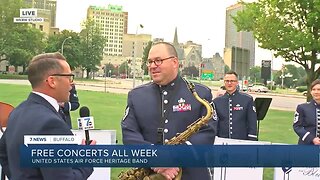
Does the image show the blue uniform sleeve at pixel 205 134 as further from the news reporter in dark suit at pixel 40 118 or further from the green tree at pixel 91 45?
the green tree at pixel 91 45

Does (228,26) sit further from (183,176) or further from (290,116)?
(183,176)

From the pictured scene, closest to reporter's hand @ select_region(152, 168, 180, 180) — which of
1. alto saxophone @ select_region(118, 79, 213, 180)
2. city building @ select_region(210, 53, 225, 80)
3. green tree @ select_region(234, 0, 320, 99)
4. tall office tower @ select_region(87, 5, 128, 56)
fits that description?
alto saxophone @ select_region(118, 79, 213, 180)

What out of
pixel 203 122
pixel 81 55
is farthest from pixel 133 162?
pixel 81 55

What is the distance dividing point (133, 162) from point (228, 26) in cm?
1986

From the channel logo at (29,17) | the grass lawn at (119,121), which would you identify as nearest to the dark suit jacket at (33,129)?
the channel logo at (29,17)

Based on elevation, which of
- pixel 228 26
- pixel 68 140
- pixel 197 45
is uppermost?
pixel 228 26

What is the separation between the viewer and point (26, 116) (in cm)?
238

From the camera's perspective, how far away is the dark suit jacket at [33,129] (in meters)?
2.34

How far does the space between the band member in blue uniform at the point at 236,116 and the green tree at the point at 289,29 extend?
14248 mm

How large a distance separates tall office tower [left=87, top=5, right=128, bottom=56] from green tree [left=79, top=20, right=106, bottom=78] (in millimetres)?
417

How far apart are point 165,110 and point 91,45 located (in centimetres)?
2467

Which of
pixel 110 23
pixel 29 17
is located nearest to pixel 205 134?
pixel 29 17

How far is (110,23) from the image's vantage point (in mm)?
26828

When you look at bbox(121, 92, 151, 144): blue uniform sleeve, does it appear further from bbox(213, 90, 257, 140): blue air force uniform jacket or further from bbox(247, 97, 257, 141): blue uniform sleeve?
bbox(247, 97, 257, 141): blue uniform sleeve
